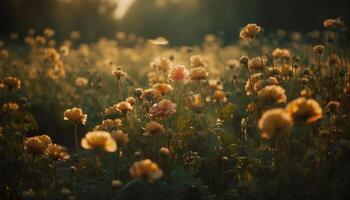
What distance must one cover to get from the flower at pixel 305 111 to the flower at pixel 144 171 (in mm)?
757

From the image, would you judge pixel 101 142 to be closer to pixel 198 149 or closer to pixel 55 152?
pixel 55 152

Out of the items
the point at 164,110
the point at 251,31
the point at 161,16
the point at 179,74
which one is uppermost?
the point at 161,16

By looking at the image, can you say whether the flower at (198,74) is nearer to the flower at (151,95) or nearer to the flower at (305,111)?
the flower at (151,95)

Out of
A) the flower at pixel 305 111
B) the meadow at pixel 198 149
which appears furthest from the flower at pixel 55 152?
the flower at pixel 305 111

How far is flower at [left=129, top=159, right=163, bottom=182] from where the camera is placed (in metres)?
2.47

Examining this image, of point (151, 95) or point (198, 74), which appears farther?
point (198, 74)

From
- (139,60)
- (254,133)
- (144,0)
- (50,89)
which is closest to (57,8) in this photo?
(144,0)

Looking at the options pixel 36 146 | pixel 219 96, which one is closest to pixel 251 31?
pixel 219 96

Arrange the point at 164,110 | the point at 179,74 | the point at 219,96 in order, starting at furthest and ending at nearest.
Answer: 1. the point at 219,96
2. the point at 179,74
3. the point at 164,110

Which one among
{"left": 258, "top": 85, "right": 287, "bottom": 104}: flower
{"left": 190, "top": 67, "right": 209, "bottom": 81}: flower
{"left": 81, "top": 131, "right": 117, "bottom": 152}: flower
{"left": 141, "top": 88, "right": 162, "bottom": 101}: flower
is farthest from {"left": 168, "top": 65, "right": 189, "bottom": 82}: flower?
{"left": 81, "top": 131, "right": 117, "bottom": 152}: flower

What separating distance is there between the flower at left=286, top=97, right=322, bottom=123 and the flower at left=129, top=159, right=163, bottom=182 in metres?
0.76

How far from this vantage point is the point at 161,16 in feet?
93.9

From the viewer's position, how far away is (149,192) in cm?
275

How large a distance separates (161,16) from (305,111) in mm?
26710
